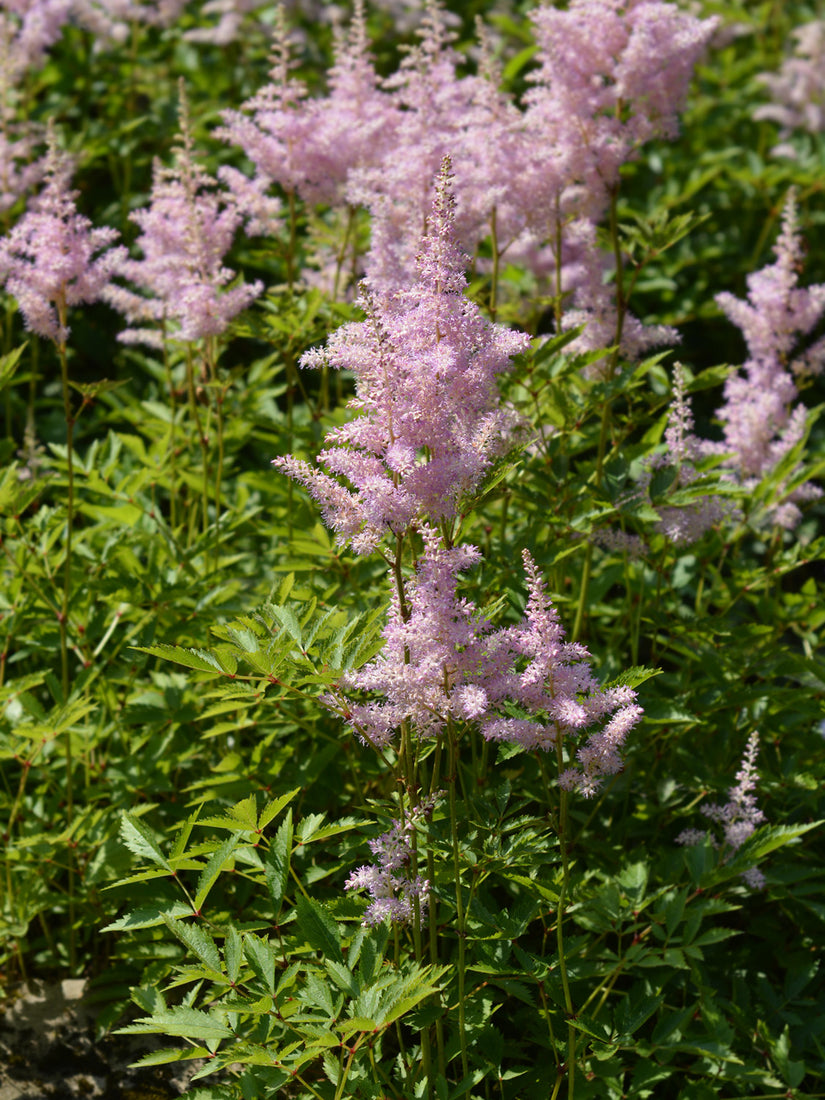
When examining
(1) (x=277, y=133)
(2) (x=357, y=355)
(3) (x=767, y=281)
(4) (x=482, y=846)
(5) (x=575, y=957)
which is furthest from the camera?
(3) (x=767, y=281)

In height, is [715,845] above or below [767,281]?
below

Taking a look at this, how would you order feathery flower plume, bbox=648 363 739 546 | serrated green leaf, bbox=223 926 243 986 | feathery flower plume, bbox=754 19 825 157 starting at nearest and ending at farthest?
serrated green leaf, bbox=223 926 243 986, feathery flower plume, bbox=648 363 739 546, feathery flower plume, bbox=754 19 825 157

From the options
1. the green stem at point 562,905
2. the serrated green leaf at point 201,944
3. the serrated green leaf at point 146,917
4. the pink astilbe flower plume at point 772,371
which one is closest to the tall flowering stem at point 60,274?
the serrated green leaf at point 146,917

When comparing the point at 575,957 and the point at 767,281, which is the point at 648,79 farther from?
the point at 575,957

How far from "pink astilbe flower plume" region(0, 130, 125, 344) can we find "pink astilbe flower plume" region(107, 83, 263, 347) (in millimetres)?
269

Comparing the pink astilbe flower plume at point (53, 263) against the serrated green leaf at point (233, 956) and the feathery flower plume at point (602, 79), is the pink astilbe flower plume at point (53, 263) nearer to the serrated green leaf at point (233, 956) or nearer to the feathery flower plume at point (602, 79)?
the feathery flower plume at point (602, 79)

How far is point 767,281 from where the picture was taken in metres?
4.16

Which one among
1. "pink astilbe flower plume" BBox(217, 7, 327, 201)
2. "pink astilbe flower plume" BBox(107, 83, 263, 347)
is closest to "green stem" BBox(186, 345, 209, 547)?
"pink astilbe flower plume" BBox(107, 83, 263, 347)

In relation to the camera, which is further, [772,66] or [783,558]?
Result: [772,66]

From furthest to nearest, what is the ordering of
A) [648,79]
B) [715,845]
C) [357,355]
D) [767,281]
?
1. [767,281]
2. [648,79]
3. [715,845]
4. [357,355]

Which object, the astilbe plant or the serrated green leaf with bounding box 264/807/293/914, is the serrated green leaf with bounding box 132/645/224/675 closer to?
the astilbe plant

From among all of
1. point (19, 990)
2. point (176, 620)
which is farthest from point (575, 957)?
point (19, 990)

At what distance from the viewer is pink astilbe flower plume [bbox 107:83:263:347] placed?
349 centimetres

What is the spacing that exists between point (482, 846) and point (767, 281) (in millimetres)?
2622
